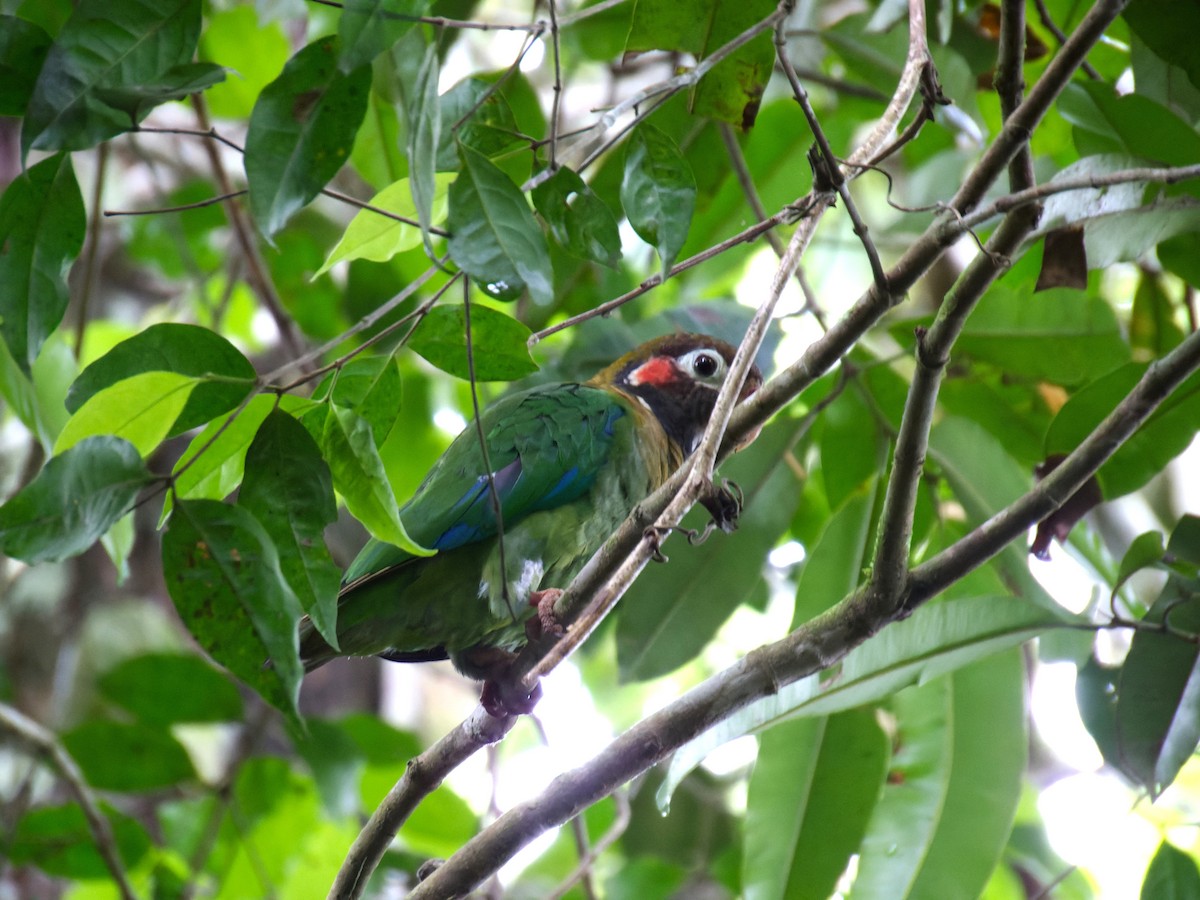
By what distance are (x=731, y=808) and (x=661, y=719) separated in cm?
267

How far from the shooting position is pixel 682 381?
2875 mm

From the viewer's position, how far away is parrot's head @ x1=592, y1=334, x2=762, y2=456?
9.25 ft

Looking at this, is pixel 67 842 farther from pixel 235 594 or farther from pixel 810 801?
pixel 235 594

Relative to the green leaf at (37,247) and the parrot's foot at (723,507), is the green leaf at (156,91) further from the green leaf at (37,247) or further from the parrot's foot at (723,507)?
the parrot's foot at (723,507)

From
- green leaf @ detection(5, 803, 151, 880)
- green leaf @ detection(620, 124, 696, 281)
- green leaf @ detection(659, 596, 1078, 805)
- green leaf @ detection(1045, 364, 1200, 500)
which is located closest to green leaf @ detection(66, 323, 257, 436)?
green leaf @ detection(620, 124, 696, 281)

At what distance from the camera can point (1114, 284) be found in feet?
14.9

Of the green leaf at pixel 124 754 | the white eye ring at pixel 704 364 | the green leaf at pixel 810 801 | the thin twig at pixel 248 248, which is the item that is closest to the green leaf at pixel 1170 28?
the white eye ring at pixel 704 364

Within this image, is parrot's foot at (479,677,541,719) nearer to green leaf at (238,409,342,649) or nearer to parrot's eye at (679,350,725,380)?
green leaf at (238,409,342,649)

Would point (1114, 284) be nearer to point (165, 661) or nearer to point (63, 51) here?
point (165, 661)

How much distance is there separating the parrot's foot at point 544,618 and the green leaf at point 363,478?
48cm

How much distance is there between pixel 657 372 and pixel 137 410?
171 cm

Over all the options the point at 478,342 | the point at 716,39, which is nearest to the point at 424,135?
the point at 478,342

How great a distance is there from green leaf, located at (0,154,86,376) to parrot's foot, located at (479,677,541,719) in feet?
3.11

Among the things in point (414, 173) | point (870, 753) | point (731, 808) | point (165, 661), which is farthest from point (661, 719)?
point (731, 808)
